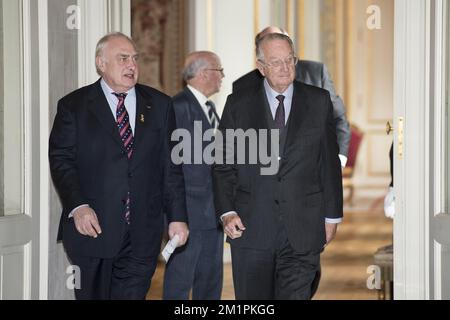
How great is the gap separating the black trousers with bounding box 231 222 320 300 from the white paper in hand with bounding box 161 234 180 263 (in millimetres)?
305

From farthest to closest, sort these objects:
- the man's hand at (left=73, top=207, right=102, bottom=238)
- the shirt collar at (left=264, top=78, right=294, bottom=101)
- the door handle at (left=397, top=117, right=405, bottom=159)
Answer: the door handle at (left=397, top=117, right=405, bottom=159), the shirt collar at (left=264, top=78, right=294, bottom=101), the man's hand at (left=73, top=207, right=102, bottom=238)

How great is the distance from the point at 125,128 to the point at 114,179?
240 mm

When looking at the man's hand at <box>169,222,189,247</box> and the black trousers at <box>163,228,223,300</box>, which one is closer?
the man's hand at <box>169,222,189,247</box>

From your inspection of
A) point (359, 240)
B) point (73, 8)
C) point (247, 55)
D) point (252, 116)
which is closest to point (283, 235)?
point (252, 116)

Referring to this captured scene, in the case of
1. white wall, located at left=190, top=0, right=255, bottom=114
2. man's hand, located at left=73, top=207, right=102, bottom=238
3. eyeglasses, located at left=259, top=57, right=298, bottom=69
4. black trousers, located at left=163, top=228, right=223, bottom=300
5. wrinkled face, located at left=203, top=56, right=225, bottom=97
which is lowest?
black trousers, located at left=163, top=228, right=223, bottom=300

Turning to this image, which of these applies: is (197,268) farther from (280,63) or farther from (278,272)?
(280,63)

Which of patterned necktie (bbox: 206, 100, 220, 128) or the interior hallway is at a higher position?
patterned necktie (bbox: 206, 100, 220, 128)

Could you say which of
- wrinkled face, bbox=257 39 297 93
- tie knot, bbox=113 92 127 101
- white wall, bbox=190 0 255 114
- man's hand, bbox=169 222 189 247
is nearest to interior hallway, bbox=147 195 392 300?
white wall, bbox=190 0 255 114

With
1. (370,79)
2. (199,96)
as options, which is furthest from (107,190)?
(370,79)

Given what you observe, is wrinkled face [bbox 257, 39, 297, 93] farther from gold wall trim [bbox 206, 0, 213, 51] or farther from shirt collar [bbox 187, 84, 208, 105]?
gold wall trim [bbox 206, 0, 213, 51]

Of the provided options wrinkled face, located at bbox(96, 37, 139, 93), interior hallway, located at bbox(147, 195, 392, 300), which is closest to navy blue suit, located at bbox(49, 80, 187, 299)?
wrinkled face, located at bbox(96, 37, 139, 93)

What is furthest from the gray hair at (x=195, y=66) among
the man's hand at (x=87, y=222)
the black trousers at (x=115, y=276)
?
the man's hand at (x=87, y=222)

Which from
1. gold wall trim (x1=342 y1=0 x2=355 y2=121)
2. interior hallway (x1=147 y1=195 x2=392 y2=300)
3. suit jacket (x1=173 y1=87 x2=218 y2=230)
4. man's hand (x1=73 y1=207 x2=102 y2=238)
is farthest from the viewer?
gold wall trim (x1=342 y1=0 x2=355 y2=121)

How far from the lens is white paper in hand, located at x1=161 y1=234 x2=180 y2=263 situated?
4.09 meters
